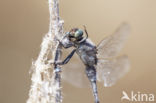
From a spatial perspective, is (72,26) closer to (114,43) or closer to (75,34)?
(114,43)

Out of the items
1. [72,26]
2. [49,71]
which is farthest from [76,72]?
[72,26]

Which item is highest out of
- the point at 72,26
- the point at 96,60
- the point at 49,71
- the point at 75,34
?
the point at 72,26

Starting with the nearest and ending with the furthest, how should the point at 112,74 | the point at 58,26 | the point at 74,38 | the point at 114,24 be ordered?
the point at 58,26, the point at 74,38, the point at 112,74, the point at 114,24

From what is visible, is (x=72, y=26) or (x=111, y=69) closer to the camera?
(x=111, y=69)

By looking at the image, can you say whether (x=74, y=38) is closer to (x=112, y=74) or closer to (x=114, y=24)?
(x=112, y=74)

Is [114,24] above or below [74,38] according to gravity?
above

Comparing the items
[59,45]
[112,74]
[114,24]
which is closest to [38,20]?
[114,24]
